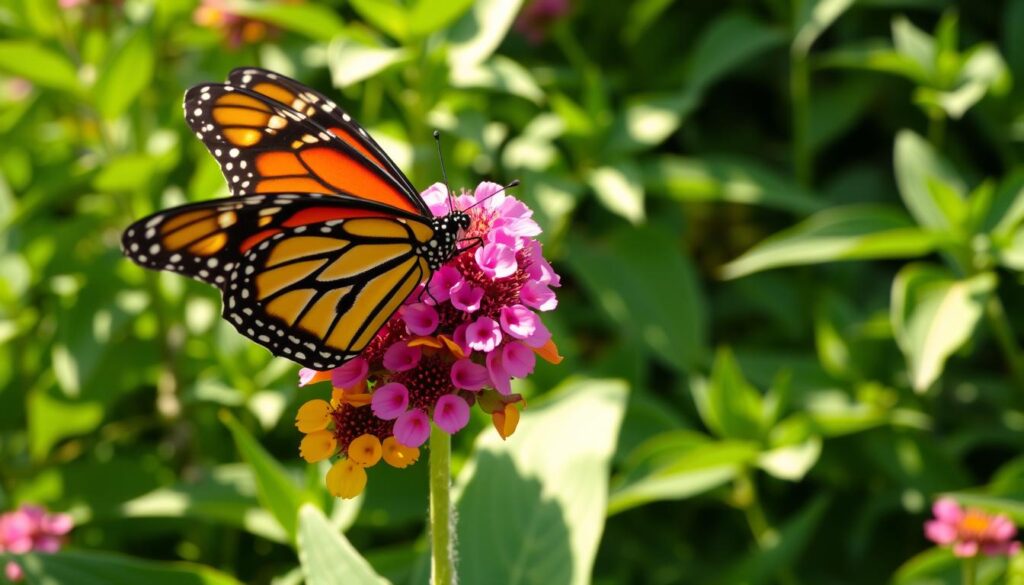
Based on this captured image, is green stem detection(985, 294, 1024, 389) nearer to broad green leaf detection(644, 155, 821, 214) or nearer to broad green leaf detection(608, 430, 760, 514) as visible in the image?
broad green leaf detection(644, 155, 821, 214)

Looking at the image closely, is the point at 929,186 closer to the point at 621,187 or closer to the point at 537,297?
the point at 621,187

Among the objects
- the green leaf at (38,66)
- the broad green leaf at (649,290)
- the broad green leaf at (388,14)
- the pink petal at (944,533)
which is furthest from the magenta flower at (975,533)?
the green leaf at (38,66)

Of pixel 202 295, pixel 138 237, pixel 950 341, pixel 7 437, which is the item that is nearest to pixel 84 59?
pixel 202 295

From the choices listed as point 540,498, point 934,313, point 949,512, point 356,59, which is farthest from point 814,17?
point 540,498

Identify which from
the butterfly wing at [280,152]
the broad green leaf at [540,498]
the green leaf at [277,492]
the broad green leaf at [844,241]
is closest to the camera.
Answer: the butterfly wing at [280,152]

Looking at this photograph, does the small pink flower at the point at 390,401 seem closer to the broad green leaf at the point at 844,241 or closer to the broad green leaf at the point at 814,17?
the broad green leaf at the point at 844,241

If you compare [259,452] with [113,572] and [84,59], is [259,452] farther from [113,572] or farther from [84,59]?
[84,59]

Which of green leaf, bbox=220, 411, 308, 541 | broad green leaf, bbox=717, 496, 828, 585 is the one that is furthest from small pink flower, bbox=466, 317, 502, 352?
broad green leaf, bbox=717, 496, 828, 585
